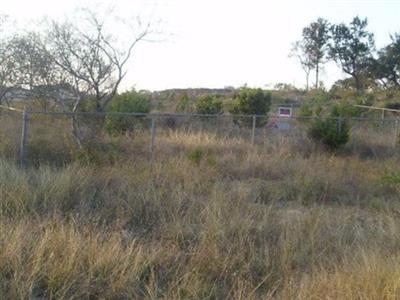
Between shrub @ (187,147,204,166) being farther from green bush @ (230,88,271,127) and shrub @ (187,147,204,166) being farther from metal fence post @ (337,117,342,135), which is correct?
green bush @ (230,88,271,127)

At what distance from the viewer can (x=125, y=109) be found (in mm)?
17547

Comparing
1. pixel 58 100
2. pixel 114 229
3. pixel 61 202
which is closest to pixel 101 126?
pixel 58 100

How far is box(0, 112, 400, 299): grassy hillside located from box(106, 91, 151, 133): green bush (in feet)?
6.63

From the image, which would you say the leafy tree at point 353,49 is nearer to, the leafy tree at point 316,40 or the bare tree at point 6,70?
the leafy tree at point 316,40

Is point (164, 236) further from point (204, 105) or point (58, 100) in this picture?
point (204, 105)

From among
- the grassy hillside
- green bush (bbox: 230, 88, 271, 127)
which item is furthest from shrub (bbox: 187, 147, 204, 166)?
green bush (bbox: 230, 88, 271, 127)

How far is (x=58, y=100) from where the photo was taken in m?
11.9

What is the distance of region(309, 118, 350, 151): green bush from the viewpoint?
1414 cm

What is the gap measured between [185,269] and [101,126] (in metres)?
7.03

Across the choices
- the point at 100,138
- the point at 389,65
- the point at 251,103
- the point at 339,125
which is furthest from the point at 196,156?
the point at 389,65

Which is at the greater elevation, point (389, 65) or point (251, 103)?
point (389, 65)

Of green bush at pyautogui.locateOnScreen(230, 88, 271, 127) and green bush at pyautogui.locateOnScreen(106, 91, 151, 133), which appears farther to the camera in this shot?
green bush at pyautogui.locateOnScreen(230, 88, 271, 127)

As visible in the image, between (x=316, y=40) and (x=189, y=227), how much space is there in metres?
52.3

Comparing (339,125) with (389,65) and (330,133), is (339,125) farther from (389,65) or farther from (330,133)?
(389,65)
